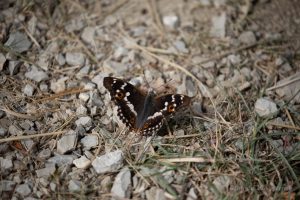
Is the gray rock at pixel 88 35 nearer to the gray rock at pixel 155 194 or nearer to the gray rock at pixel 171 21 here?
the gray rock at pixel 171 21

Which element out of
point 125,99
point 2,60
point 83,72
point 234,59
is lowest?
point 125,99

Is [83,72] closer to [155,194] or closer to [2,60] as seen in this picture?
[2,60]

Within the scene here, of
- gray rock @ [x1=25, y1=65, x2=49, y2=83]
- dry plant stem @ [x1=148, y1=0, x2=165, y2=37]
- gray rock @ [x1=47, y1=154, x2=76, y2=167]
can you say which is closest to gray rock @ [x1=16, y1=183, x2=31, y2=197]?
gray rock @ [x1=47, y1=154, x2=76, y2=167]

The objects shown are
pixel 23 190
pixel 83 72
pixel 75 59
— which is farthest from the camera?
pixel 75 59

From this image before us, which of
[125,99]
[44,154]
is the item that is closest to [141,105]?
[125,99]

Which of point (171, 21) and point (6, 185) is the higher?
point (171, 21)

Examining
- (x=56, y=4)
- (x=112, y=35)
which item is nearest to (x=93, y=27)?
(x=112, y=35)

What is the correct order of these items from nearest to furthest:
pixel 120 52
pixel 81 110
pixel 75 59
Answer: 1. pixel 81 110
2. pixel 75 59
3. pixel 120 52
